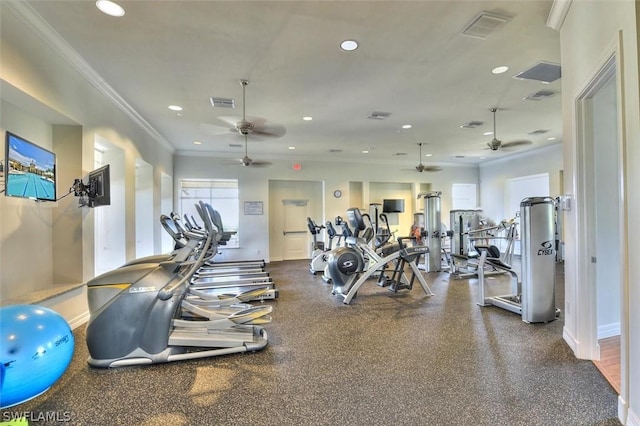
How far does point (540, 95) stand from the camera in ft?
15.1

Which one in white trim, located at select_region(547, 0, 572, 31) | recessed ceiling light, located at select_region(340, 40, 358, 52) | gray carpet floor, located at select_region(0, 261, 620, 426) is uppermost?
recessed ceiling light, located at select_region(340, 40, 358, 52)

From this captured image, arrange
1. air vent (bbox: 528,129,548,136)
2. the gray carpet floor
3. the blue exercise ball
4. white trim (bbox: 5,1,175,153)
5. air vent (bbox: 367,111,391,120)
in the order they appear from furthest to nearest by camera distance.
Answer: air vent (bbox: 528,129,548,136), air vent (bbox: 367,111,391,120), white trim (bbox: 5,1,175,153), the gray carpet floor, the blue exercise ball

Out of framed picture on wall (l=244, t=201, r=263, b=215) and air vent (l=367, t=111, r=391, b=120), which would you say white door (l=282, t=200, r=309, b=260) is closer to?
framed picture on wall (l=244, t=201, r=263, b=215)

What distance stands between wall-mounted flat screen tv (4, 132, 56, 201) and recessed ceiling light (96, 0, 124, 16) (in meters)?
1.33

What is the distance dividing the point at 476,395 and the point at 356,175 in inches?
308

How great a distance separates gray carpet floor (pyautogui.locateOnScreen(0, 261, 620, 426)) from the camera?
197cm

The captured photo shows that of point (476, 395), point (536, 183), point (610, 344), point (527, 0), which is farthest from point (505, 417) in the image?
point (536, 183)

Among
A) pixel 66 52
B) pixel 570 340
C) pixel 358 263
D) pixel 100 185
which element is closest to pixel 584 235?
pixel 570 340

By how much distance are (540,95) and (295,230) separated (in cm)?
673

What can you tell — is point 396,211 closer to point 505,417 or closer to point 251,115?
point 251,115

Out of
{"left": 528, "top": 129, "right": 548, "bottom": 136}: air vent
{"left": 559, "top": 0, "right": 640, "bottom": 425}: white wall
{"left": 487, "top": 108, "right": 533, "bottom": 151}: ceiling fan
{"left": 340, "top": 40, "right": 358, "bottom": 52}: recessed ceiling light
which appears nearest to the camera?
{"left": 559, "top": 0, "right": 640, "bottom": 425}: white wall

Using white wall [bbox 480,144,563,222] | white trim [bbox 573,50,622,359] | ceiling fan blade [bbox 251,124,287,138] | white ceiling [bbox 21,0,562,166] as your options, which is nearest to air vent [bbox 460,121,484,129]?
white ceiling [bbox 21,0,562,166]

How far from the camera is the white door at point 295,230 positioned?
9250mm

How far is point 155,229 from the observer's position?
6.41 m
